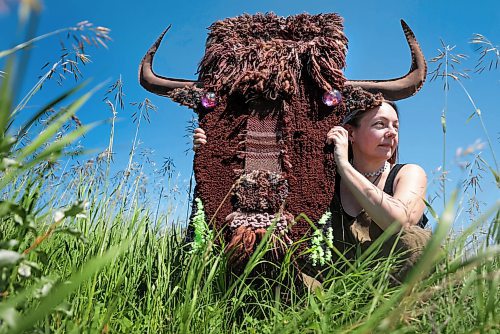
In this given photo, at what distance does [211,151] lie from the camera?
9.26ft

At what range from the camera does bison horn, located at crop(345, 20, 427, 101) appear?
285 centimetres

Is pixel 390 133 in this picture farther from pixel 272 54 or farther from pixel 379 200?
pixel 272 54

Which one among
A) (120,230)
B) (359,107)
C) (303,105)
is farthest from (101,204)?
(359,107)

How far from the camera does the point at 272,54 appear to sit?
2855mm

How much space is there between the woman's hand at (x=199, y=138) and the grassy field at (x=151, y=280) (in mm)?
387

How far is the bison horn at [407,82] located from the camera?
9.35 ft

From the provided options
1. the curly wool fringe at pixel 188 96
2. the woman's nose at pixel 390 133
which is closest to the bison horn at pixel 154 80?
the curly wool fringe at pixel 188 96

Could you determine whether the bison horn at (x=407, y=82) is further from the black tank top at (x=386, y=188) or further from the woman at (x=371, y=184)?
the black tank top at (x=386, y=188)

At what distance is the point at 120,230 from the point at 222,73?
1.05m

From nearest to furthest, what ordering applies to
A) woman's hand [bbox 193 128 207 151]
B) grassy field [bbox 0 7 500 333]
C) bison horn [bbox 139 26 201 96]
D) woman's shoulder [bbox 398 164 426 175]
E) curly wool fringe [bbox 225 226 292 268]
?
1. grassy field [bbox 0 7 500 333]
2. curly wool fringe [bbox 225 226 292 268]
3. woman's hand [bbox 193 128 207 151]
4. woman's shoulder [bbox 398 164 426 175]
5. bison horn [bbox 139 26 201 96]

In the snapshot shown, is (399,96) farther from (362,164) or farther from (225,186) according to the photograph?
(225,186)

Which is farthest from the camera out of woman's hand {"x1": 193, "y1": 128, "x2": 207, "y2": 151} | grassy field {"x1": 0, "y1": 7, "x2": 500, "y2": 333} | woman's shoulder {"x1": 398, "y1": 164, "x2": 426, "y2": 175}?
woman's shoulder {"x1": 398, "y1": 164, "x2": 426, "y2": 175}

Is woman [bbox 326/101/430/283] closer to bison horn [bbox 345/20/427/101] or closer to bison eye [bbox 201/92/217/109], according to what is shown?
bison horn [bbox 345/20/427/101]

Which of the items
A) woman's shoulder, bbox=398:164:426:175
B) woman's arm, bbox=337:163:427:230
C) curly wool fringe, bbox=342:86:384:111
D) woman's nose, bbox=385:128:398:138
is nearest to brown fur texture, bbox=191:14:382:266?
curly wool fringe, bbox=342:86:384:111
